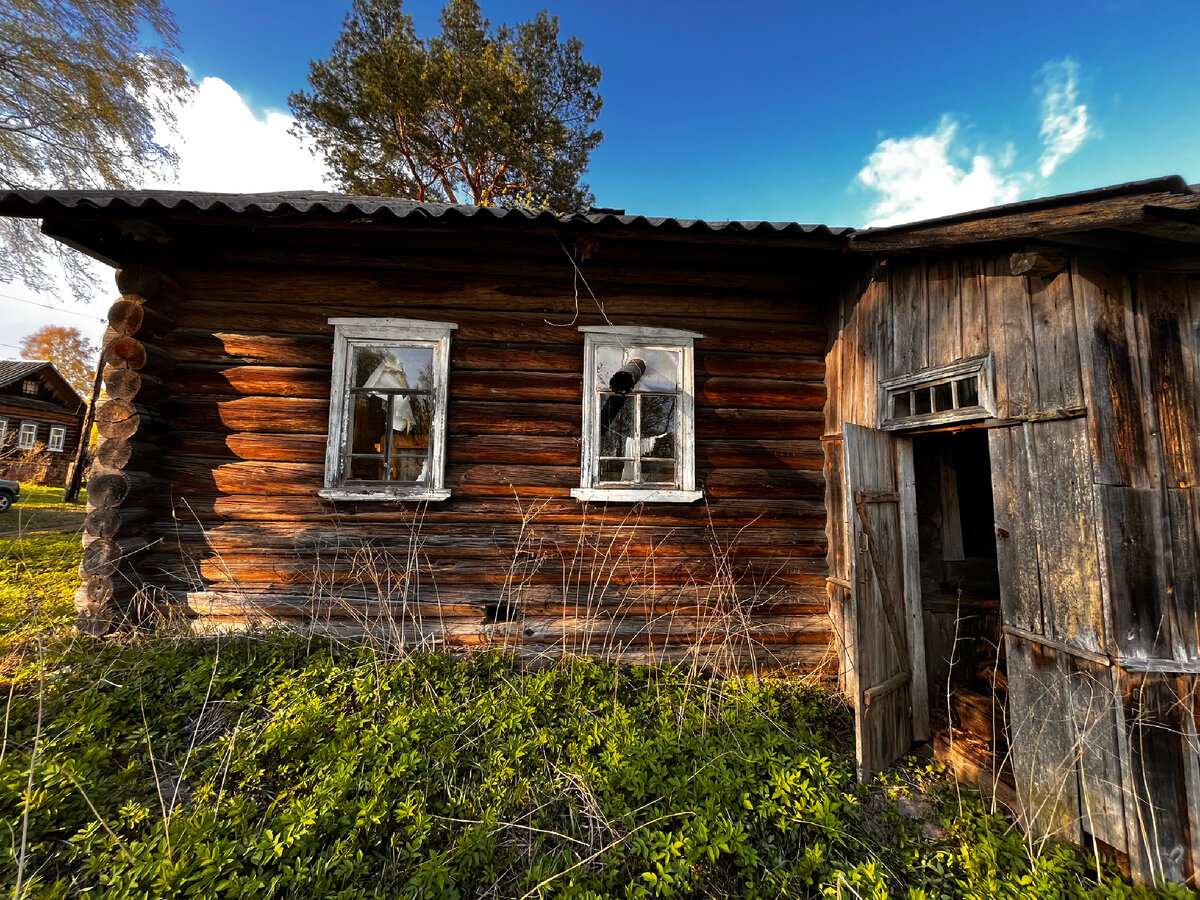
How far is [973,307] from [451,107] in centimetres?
1143

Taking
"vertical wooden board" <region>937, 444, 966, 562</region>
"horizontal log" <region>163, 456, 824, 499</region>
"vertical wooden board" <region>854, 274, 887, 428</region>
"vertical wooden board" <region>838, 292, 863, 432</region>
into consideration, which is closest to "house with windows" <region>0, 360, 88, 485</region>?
"horizontal log" <region>163, 456, 824, 499</region>

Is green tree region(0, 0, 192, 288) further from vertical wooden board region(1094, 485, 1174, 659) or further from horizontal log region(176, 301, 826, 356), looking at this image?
vertical wooden board region(1094, 485, 1174, 659)

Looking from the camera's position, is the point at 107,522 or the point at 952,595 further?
the point at 952,595

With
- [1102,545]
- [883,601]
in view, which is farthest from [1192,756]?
[883,601]

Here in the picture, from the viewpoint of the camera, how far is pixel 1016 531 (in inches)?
107

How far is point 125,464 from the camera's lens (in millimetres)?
3551

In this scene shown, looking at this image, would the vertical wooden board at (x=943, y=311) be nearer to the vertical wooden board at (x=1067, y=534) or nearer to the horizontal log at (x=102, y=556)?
the vertical wooden board at (x=1067, y=534)

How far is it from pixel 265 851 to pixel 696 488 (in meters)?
3.53

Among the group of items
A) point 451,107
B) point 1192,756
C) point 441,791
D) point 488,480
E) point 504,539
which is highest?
point 451,107

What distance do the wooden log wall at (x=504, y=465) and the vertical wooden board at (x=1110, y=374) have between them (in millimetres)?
1892

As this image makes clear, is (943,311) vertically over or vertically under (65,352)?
under

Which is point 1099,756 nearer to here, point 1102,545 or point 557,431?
point 1102,545

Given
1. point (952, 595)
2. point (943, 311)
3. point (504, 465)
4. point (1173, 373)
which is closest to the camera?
point (1173, 373)

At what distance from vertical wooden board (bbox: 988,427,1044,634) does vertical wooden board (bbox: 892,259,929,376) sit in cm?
79
